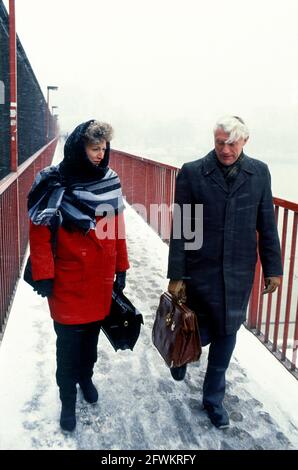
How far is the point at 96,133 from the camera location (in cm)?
246

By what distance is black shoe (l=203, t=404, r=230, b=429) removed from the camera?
114 inches

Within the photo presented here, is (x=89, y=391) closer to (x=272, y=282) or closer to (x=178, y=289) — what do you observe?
(x=178, y=289)

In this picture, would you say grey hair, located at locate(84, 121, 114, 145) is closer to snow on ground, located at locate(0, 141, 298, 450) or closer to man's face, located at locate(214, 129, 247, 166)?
man's face, located at locate(214, 129, 247, 166)

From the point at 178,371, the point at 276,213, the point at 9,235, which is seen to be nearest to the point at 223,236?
the point at 178,371

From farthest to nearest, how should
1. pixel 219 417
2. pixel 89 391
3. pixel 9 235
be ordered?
pixel 9 235 < pixel 89 391 < pixel 219 417

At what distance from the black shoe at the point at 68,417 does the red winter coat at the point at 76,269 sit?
1.70 ft

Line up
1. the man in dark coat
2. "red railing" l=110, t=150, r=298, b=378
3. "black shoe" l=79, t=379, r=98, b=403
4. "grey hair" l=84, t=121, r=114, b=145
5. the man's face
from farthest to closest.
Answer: "red railing" l=110, t=150, r=298, b=378, "black shoe" l=79, t=379, r=98, b=403, the man in dark coat, the man's face, "grey hair" l=84, t=121, r=114, b=145

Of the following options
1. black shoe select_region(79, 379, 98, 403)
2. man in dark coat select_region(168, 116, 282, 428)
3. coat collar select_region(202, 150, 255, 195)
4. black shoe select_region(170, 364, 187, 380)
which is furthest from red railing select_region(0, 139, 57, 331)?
coat collar select_region(202, 150, 255, 195)

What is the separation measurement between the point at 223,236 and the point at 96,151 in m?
0.84

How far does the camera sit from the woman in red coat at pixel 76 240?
2508 mm

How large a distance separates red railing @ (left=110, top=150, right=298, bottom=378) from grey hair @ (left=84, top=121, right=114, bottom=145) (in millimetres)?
1443

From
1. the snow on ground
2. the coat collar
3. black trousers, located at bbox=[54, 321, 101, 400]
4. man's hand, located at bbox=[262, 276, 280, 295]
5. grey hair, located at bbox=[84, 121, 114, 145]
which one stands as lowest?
the snow on ground
